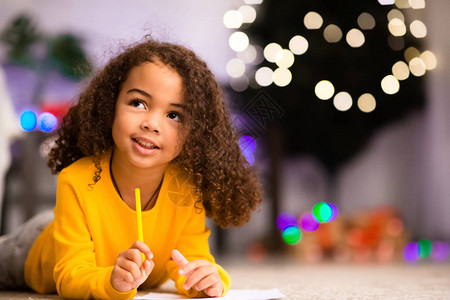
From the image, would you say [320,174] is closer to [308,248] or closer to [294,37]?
[308,248]

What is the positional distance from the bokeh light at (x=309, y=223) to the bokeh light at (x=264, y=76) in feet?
1.89

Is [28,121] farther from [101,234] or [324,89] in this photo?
[101,234]

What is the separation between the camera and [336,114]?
234cm

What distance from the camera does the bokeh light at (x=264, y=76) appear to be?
2240 millimetres

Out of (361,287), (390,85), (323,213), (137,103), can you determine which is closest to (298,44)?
(390,85)

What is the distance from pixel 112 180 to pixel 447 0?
192 centimetres

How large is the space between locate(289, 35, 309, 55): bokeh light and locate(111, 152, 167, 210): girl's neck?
1.41 meters

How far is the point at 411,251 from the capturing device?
213cm

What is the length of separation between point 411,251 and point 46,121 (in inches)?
60.5

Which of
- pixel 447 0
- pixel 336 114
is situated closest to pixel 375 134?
pixel 336 114

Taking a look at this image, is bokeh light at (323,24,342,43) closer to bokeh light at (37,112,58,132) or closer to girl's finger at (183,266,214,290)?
bokeh light at (37,112,58,132)

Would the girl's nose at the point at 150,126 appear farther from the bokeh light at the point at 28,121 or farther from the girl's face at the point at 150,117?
the bokeh light at the point at 28,121

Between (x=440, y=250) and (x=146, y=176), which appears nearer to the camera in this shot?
(x=146, y=176)

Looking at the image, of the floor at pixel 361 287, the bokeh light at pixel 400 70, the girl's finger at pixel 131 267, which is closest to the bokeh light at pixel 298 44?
the bokeh light at pixel 400 70
